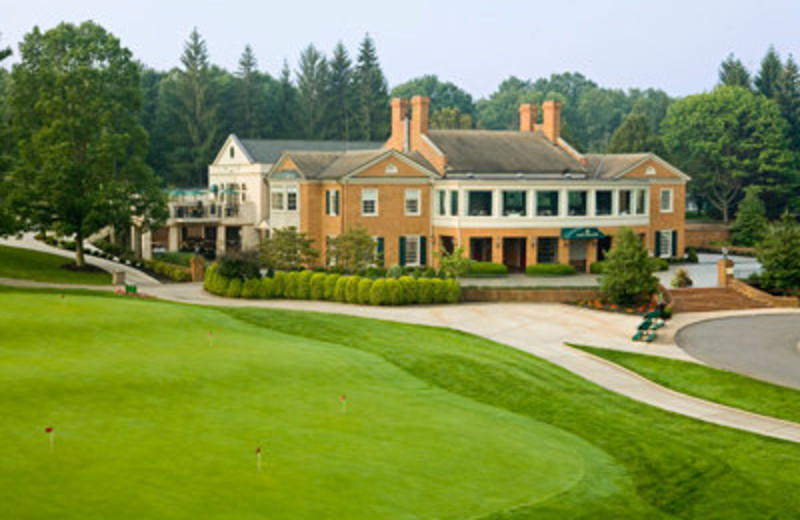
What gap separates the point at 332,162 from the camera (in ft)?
198

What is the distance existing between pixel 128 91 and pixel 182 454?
4292 cm

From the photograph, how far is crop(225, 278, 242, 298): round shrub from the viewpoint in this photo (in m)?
47.0

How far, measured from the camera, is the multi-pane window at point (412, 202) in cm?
5772

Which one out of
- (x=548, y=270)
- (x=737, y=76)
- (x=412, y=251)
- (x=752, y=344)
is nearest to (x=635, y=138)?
(x=737, y=76)

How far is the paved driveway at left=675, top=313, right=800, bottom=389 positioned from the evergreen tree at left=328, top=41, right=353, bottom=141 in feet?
242

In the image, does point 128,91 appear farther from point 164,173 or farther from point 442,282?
point 164,173

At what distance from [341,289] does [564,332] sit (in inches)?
499

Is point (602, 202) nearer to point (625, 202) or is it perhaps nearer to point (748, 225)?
point (625, 202)

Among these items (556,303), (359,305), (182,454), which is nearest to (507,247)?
(556,303)

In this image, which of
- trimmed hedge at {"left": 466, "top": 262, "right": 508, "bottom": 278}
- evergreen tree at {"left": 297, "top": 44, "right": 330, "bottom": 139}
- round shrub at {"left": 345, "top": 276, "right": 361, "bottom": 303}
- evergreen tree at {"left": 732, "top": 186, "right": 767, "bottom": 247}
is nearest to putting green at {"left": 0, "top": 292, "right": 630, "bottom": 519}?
round shrub at {"left": 345, "top": 276, "right": 361, "bottom": 303}

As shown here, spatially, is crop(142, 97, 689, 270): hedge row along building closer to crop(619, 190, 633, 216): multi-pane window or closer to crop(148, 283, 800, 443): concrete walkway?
crop(619, 190, 633, 216): multi-pane window

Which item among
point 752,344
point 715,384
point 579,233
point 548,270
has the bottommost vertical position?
point 715,384

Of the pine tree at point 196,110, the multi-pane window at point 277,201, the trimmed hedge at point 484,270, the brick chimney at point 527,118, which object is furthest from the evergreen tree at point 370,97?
the trimmed hedge at point 484,270

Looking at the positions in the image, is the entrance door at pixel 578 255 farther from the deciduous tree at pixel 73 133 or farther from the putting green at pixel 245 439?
the putting green at pixel 245 439
